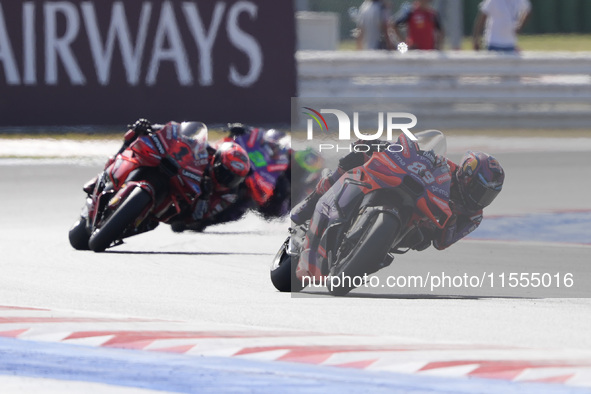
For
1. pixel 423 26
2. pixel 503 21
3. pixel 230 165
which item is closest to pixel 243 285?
pixel 230 165

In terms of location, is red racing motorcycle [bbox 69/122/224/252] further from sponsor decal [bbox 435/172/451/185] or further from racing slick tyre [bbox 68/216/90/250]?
sponsor decal [bbox 435/172/451/185]

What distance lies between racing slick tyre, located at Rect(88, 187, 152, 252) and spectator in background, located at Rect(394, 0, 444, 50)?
10.6 m

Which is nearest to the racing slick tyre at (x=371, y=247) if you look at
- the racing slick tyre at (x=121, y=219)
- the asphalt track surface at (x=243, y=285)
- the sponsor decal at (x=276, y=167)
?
the asphalt track surface at (x=243, y=285)

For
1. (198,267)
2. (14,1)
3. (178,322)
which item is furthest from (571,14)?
(178,322)

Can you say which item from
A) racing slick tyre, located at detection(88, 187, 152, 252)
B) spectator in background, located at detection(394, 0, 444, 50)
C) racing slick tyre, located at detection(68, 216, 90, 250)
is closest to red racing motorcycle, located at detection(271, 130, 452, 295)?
racing slick tyre, located at detection(88, 187, 152, 252)

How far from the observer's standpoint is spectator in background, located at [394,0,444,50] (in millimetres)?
18453

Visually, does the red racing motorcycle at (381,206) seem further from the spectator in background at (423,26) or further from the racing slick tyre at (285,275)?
the spectator in background at (423,26)

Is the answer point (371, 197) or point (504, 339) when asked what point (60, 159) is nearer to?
point (371, 197)

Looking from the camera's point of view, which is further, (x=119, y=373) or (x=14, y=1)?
(x=14, y=1)

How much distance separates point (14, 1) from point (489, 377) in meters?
12.3

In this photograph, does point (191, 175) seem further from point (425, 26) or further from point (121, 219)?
point (425, 26)

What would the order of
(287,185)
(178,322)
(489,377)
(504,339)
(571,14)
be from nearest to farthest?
(489,377), (504,339), (178,322), (287,185), (571,14)

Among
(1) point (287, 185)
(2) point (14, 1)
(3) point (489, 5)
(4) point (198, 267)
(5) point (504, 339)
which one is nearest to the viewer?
(5) point (504, 339)

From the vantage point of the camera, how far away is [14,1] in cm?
1592
